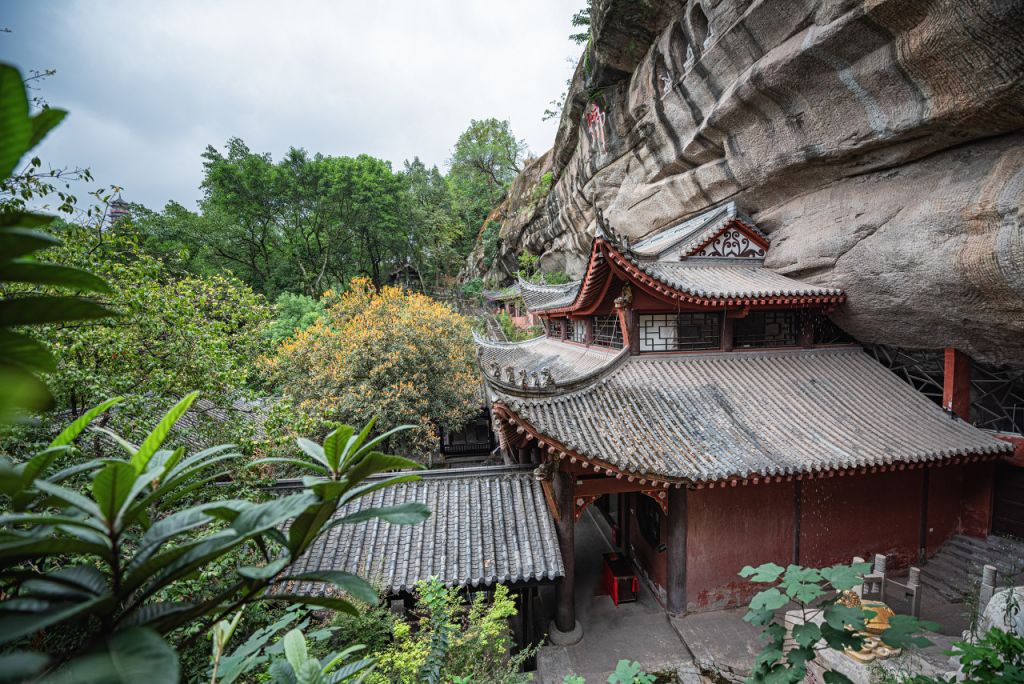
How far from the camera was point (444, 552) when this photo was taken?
580 cm

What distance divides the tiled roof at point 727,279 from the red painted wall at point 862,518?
348 centimetres

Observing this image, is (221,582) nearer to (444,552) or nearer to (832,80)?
(444,552)

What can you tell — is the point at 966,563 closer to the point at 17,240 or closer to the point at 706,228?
the point at 706,228

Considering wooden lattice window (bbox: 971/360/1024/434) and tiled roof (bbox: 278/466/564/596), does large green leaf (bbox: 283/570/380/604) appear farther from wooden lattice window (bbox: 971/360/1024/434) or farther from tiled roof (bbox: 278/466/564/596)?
wooden lattice window (bbox: 971/360/1024/434)

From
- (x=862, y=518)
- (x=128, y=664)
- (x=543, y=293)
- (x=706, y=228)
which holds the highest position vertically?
(x=706, y=228)

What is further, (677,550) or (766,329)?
(766,329)

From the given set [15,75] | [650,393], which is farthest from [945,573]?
[15,75]

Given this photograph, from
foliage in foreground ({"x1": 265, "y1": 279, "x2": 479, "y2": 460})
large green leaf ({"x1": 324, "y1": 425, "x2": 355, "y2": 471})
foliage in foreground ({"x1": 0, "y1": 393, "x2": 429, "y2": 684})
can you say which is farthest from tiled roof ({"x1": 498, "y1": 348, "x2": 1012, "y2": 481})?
foliage in foreground ({"x1": 265, "y1": 279, "x2": 479, "y2": 460})

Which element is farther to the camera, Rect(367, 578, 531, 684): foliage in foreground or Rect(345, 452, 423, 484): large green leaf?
Rect(367, 578, 531, 684): foliage in foreground

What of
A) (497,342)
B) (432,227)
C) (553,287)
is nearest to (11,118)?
(553,287)

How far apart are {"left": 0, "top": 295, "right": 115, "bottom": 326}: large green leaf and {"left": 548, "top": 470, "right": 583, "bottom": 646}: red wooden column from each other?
19.5ft

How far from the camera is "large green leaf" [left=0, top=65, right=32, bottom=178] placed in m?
0.78

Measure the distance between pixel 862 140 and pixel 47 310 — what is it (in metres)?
10.4

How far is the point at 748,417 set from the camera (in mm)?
7297
